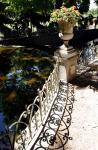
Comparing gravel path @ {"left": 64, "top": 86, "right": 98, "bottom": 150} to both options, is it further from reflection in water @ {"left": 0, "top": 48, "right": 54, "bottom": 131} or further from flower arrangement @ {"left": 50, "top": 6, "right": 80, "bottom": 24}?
flower arrangement @ {"left": 50, "top": 6, "right": 80, "bottom": 24}

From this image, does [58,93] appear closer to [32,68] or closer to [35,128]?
[35,128]

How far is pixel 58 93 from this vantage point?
9164mm

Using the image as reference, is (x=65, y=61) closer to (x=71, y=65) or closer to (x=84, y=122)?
(x=71, y=65)

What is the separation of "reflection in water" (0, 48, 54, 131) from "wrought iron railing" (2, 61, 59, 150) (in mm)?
1386

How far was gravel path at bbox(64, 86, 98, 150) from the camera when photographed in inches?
253

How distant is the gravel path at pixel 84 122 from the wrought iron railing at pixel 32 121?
786mm

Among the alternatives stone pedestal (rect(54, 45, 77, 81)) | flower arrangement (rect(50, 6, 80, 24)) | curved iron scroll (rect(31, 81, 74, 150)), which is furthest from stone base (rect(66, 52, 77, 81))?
flower arrangement (rect(50, 6, 80, 24))

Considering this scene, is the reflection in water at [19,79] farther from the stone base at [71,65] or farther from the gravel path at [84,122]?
the gravel path at [84,122]

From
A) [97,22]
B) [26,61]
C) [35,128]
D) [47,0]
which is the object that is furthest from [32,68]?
[97,22]

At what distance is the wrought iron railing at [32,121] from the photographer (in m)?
5.21

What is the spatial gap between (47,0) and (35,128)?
20976 mm

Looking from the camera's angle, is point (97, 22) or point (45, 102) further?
point (97, 22)

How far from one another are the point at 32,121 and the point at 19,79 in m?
5.47

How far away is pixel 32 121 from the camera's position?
23.7 feet
